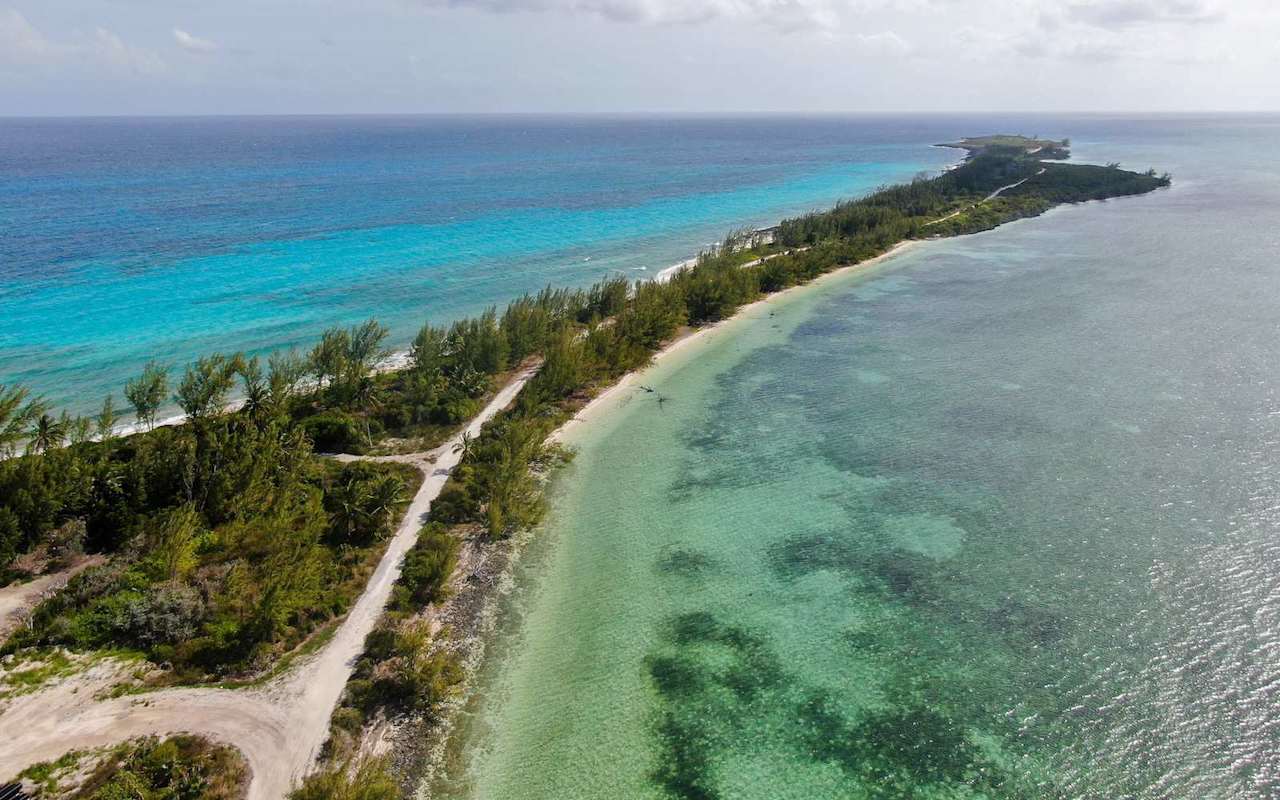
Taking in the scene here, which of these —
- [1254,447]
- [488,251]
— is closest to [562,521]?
[1254,447]

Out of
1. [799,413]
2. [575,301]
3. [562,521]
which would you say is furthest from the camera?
[575,301]

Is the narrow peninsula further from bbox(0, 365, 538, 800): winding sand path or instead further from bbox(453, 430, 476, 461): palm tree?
bbox(453, 430, 476, 461): palm tree

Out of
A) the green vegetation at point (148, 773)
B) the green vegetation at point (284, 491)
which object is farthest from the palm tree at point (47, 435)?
the green vegetation at point (148, 773)

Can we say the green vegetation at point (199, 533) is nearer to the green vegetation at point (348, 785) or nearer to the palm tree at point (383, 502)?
the palm tree at point (383, 502)

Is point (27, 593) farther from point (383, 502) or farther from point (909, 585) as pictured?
point (909, 585)

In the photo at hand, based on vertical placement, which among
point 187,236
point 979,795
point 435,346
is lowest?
point 979,795

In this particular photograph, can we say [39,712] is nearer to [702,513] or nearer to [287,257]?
[702,513]
